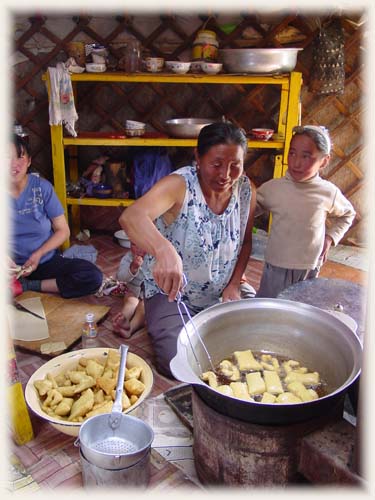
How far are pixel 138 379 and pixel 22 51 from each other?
8.02 feet

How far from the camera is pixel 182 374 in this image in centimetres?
99

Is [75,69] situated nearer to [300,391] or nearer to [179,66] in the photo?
[179,66]

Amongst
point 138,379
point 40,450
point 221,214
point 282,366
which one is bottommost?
point 40,450

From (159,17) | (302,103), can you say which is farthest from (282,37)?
(159,17)

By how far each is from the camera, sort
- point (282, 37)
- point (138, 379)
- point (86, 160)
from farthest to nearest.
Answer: point (86, 160) < point (282, 37) < point (138, 379)

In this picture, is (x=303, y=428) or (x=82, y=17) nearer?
(x=303, y=428)

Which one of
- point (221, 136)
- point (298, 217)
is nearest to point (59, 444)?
point (221, 136)

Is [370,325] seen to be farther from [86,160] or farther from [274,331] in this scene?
[86,160]

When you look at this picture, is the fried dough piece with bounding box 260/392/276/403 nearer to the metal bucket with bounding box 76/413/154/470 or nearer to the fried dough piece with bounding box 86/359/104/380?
Answer: the metal bucket with bounding box 76/413/154/470

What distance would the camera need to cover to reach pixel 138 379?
1522 millimetres

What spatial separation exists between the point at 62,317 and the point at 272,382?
1.12m

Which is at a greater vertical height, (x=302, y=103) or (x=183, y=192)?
(x=302, y=103)

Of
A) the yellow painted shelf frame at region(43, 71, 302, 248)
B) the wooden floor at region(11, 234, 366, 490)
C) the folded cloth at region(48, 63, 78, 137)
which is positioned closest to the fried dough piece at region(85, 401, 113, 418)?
the wooden floor at region(11, 234, 366, 490)

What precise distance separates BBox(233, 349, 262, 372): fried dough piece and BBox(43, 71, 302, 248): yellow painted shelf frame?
6.02 ft
